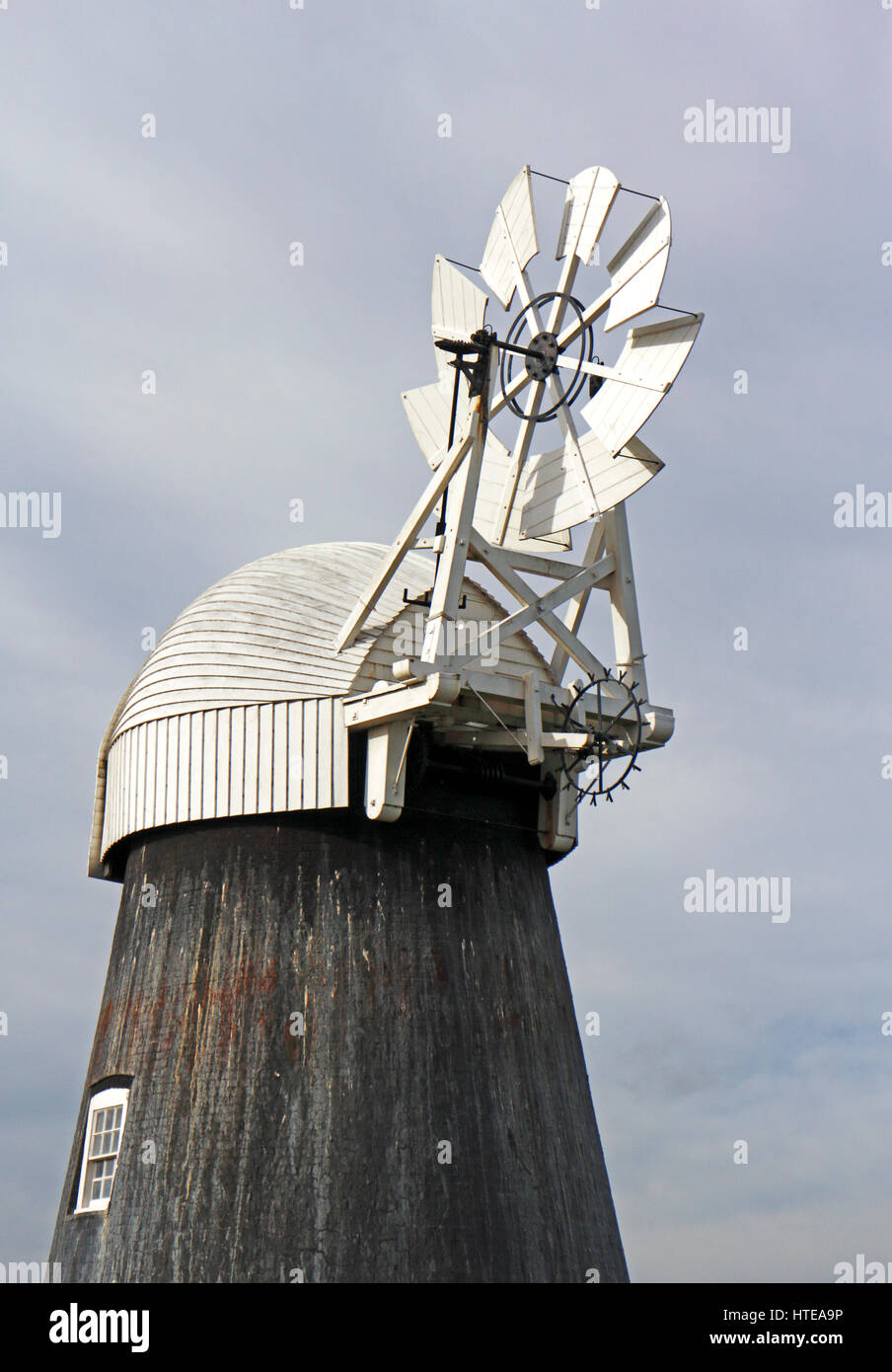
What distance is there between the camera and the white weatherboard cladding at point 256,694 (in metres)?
16.1

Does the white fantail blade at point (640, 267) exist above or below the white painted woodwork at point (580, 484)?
above

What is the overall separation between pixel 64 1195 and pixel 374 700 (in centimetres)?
617

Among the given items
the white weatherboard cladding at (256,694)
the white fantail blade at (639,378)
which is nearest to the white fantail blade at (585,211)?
the white fantail blade at (639,378)

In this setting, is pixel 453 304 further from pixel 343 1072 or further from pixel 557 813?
pixel 343 1072

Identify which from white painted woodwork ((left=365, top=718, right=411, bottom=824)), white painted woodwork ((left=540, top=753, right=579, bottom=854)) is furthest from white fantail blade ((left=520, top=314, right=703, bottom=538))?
white painted woodwork ((left=365, top=718, right=411, bottom=824))

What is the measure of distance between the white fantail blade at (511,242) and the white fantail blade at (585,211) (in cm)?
45

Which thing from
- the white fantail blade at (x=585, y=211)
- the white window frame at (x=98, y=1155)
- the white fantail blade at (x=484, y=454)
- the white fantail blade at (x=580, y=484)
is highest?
the white fantail blade at (x=585, y=211)

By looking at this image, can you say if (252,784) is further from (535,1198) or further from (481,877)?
(535,1198)

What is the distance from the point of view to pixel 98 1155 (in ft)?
53.9

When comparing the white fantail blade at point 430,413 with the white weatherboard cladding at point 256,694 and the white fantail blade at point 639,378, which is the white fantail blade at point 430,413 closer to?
the white weatherboard cladding at point 256,694

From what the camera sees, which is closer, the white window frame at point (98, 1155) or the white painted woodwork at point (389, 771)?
the white painted woodwork at point (389, 771)

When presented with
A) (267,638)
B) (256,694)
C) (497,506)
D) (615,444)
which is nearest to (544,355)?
(615,444)

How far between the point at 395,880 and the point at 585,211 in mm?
7025
